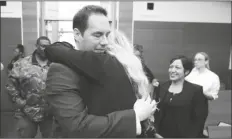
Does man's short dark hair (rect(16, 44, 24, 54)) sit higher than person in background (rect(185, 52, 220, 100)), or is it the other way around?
man's short dark hair (rect(16, 44, 24, 54))

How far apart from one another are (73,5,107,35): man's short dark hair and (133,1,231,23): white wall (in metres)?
3.66

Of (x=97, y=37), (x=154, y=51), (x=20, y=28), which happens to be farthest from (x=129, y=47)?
(x=20, y=28)

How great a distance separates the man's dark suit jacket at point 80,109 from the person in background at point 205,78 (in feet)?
6.44

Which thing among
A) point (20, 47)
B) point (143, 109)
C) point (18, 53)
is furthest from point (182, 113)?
point (20, 47)

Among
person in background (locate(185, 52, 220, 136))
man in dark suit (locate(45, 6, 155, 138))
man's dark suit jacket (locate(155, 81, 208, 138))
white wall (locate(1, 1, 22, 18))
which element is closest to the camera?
man in dark suit (locate(45, 6, 155, 138))

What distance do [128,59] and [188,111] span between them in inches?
49.7

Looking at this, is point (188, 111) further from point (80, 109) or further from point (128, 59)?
point (80, 109)

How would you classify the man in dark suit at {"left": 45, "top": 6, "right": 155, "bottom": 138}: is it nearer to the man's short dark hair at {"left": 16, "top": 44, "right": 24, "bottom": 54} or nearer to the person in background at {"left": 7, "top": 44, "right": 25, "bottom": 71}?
the person in background at {"left": 7, "top": 44, "right": 25, "bottom": 71}

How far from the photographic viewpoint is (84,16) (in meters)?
0.78

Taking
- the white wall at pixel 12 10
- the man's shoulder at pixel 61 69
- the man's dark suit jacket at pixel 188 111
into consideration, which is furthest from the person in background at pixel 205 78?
the white wall at pixel 12 10

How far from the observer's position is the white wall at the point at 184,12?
433 centimetres

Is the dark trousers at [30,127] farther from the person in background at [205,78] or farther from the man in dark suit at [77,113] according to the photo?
the person in background at [205,78]

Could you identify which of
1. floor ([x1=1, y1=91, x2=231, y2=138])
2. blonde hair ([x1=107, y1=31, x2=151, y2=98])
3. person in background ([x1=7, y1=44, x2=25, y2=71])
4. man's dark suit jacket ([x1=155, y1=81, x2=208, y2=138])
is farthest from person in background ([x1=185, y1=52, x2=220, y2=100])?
person in background ([x1=7, y1=44, x2=25, y2=71])

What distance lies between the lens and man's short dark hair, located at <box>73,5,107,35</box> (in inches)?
30.5
